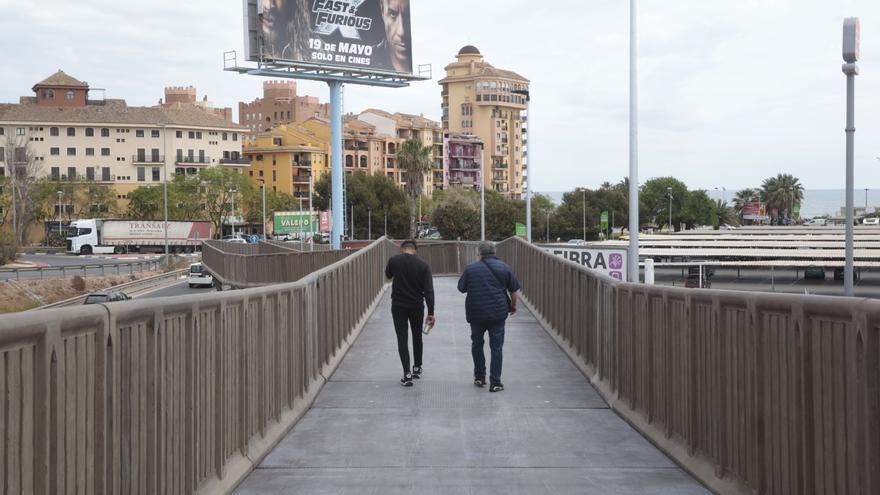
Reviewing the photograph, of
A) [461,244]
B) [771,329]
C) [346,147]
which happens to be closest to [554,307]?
[771,329]

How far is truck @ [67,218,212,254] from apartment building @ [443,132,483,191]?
7893 centimetres

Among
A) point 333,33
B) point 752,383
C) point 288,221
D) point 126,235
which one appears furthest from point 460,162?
point 752,383

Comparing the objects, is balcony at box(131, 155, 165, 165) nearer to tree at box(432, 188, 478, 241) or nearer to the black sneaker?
tree at box(432, 188, 478, 241)

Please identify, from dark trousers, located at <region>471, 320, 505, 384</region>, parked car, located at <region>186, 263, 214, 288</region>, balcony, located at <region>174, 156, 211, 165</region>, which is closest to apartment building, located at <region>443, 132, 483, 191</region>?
balcony, located at <region>174, 156, 211, 165</region>

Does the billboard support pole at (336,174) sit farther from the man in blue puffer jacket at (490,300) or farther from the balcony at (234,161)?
the balcony at (234,161)

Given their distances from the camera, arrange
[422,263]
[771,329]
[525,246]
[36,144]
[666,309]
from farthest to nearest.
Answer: [36,144]
[525,246]
[422,263]
[666,309]
[771,329]

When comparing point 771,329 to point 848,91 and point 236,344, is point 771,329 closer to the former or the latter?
point 236,344

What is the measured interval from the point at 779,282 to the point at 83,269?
183 feet

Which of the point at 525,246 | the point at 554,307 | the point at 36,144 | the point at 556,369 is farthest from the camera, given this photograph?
the point at 36,144

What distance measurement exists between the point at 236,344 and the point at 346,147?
15268 centimetres

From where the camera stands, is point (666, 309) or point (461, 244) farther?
point (461, 244)

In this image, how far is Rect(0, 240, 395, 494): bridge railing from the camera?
4.34 meters

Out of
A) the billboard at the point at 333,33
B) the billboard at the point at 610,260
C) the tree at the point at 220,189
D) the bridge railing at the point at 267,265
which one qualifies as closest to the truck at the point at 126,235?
the tree at the point at 220,189

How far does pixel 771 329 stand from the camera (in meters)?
6.48
